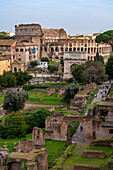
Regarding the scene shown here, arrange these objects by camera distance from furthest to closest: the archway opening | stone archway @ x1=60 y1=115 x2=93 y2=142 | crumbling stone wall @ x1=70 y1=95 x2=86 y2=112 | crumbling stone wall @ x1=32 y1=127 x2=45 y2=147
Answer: crumbling stone wall @ x1=70 y1=95 x2=86 y2=112 → the archway opening → stone archway @ x1=60 y1=115 x2=93 y2=142 → crumbling stone wall @ x1=32 y1=127 x2=45 y2=147

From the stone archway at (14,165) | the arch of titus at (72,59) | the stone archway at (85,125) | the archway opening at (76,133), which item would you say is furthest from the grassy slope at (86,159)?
the arch of titus at (72,59)

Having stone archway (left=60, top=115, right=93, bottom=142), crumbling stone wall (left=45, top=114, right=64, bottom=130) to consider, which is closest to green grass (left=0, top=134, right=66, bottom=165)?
stone archway (left=60, top=115, right=93, bottom=142)

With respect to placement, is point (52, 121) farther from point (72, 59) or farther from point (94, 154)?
point (72, 59)

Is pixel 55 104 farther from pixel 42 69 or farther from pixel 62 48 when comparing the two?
pixel 62 48

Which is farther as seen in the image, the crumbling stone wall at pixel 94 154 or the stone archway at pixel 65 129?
the stone archway at pixel 65 129

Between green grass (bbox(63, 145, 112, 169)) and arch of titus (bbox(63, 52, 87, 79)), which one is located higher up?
arch of titus (bbox(63, 52, 87, 79))

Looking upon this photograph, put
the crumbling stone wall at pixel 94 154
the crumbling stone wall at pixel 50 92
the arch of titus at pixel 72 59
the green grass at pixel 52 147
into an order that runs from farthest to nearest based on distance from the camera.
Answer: the arch of titus at pixel 72 59 < the crumbling stone wall at pixel 50 92 < the green grass at pixel 52 147 < the crumbling stone wall at pixel 94 154

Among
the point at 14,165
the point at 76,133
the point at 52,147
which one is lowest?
the point at 52,147

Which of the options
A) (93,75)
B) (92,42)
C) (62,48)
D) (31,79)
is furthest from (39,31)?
(93,75)

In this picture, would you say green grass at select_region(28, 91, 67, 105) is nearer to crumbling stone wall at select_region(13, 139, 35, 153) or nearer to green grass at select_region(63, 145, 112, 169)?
crumbling stone wall at select_region(13, 139, 35, 153)

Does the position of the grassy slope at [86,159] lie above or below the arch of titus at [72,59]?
below

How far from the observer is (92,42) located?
285 feet

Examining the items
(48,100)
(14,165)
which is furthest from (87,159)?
(48,100)

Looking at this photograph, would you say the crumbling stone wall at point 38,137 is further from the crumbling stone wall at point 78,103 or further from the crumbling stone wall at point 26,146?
the crumbling stone wall at point 78,103
